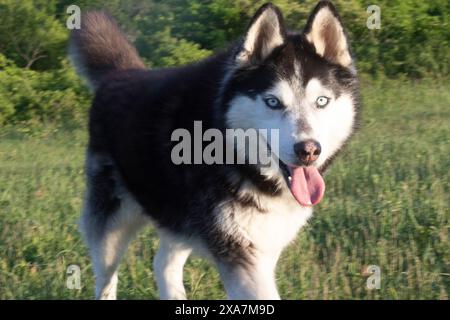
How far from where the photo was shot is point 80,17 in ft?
17.1

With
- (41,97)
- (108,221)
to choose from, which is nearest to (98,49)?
(108,221)

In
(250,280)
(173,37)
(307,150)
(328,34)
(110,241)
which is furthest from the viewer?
(173,37)

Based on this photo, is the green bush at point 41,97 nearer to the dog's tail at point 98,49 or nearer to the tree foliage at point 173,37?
the tree foliage at point 173,37

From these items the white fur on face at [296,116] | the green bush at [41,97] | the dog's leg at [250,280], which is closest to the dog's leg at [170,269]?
the dog's leg at [250,280]

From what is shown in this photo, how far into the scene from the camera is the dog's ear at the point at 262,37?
12.4 ft

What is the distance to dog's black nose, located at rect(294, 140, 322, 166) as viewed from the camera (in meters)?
3.56

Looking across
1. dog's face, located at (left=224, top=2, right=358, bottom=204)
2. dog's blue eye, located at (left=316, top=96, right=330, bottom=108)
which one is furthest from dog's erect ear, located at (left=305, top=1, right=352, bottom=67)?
dog's blue eye, located at (left=316, top=96, right=330, bottom=108)

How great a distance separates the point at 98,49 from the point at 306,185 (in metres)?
1.86

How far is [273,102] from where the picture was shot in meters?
3.73

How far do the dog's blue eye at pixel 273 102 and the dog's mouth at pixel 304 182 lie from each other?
280 mm

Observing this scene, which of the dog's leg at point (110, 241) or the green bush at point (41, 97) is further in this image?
the green bush at point (41, 97)

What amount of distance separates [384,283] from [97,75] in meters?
2.18

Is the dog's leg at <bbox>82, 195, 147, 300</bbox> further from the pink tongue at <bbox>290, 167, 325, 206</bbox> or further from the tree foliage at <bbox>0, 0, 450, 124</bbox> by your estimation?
the tree foliage at <bbox>0, 0, 450, 124</bbox>

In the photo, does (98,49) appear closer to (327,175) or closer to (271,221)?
(271,221)
